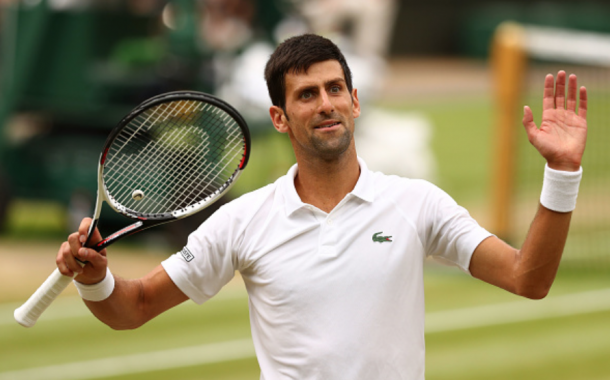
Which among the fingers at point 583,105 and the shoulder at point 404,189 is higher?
the fingers at point 583,105

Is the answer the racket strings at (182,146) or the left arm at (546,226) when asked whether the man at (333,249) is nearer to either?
the left arm at (546,226)

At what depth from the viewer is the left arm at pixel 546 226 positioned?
136 inches

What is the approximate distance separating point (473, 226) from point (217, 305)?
5.89 m

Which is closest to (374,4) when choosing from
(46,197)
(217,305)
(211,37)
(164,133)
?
(211,37)

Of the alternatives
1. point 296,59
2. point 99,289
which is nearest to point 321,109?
point 296,59

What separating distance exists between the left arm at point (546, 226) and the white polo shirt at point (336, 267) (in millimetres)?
128

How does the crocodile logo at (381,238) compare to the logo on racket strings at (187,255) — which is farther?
the logo on racket strings at (187,255)

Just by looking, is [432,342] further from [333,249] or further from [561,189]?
[561,189]

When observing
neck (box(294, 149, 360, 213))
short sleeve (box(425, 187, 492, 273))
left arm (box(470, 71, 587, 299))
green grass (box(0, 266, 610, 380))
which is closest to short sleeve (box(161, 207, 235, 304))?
neck (box(294, 149, 360, 213))

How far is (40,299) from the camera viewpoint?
3.89 m

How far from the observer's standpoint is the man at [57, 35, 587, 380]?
356 centimetres

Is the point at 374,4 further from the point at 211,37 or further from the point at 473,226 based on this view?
the point at 473,226

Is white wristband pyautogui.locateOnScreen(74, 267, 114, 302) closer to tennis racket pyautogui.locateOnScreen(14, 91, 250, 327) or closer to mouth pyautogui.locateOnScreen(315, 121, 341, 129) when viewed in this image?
tennis racket pyautogui.locateOnScreen(14, 91, 250, 327)

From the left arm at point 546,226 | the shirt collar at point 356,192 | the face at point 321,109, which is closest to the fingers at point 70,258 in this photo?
the shirt collar at point 356,192
